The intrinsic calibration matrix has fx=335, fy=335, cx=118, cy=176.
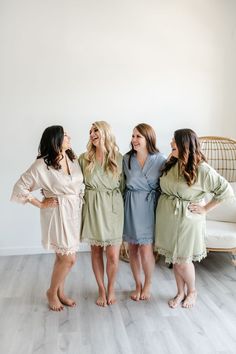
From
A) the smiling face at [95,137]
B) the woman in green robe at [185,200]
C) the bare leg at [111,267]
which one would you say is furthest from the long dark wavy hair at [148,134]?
the bare leg at [111,267]

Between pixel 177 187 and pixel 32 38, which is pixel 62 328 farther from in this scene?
pixel 32 38

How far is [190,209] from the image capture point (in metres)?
2.26

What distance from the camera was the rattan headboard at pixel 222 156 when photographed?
3.32 m

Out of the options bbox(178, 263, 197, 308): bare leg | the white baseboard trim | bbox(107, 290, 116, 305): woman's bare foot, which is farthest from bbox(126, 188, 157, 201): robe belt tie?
the white baseboard trim

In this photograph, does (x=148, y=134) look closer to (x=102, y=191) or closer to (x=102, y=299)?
(x=102, y=191)

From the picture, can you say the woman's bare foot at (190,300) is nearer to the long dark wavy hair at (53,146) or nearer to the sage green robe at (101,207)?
the sage green robe at (101,207)

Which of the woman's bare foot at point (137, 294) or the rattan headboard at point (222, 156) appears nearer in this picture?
the woman's bare foot at point (137, 294)

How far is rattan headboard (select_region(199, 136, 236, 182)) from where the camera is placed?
3.32 meters

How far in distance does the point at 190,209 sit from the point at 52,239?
94 centimetres

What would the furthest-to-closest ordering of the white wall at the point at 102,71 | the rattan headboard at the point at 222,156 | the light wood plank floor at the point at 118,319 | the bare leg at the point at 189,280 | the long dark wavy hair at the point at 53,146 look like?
the rattan headboard at the point at 222,156
the white wall at the point at 102,71
the bare leg at the point at 189,280
the long dark wavy hair at the point at 53,146
the light wood plank floor at the point at 118,319

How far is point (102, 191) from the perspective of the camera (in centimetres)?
226

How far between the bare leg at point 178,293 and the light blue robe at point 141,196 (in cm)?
33

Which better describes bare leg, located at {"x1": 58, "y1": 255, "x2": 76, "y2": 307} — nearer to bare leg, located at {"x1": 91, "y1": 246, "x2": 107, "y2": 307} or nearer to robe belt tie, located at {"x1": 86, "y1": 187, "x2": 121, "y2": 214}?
bare leg, located at {"x1": 91, "y1": 246, "x2": 107, "y2": 307}

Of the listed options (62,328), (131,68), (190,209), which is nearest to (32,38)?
(131,68)
